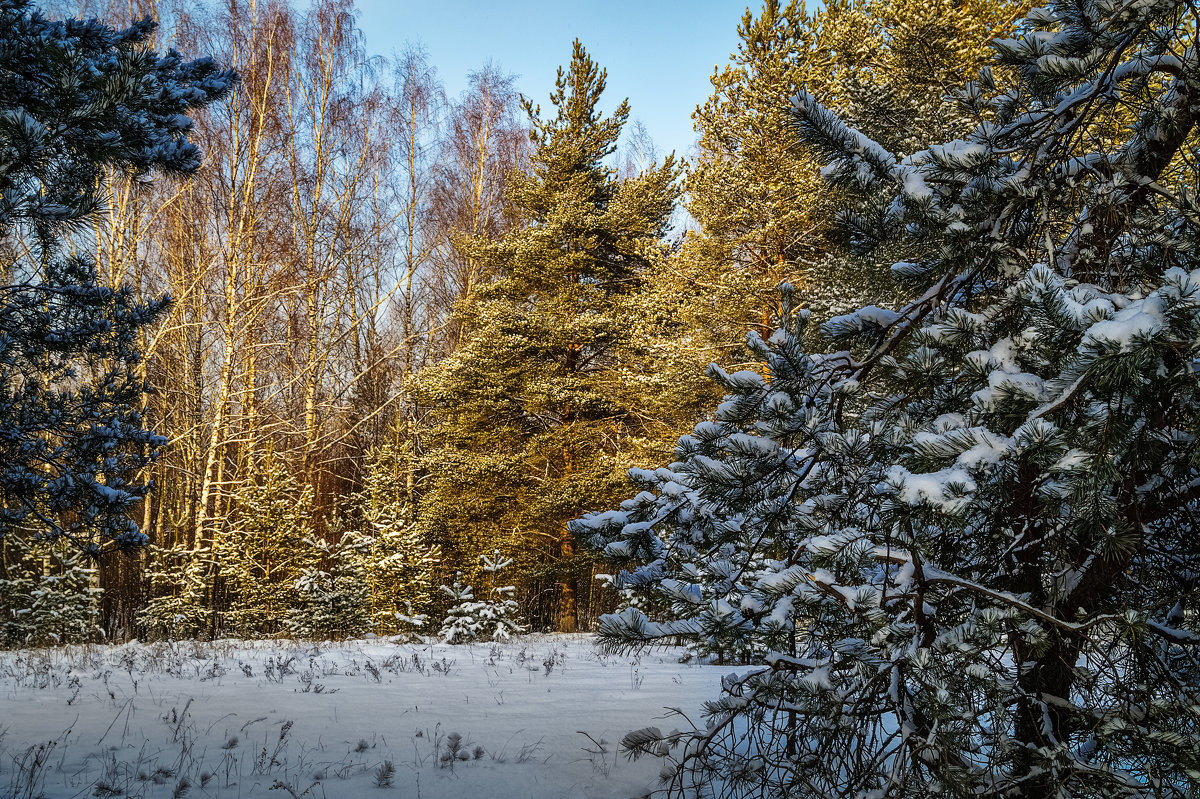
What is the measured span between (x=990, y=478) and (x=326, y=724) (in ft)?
15.5

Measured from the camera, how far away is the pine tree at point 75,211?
127 inches

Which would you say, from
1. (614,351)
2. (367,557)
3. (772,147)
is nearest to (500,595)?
(367,557)

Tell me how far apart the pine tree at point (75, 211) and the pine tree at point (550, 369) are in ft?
27.6

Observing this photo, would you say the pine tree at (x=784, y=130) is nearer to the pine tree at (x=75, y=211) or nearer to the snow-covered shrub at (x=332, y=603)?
the snow-covered shrub at (x=332, y=603)

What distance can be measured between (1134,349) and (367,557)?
37.3 feet

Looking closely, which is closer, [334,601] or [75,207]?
[75,207]

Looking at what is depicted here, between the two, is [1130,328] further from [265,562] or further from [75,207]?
[265,562]

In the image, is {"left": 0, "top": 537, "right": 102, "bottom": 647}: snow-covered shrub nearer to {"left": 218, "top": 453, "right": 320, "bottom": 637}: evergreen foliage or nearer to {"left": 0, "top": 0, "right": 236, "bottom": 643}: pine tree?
{"left": 218, "top": 453, "right": 320, "bottom": 637}: evergreen foliage

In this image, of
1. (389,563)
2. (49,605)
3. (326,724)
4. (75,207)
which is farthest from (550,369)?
(75,207)

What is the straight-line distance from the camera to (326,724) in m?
4.87

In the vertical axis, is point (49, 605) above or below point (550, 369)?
below

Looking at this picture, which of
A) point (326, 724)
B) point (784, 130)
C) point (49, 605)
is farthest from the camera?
point (784, 130)

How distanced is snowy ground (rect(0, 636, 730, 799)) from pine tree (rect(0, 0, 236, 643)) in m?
1.26

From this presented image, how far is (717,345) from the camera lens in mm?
11812
